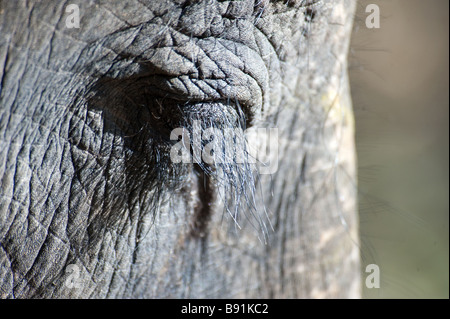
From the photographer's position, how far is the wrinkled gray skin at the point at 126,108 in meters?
1.05

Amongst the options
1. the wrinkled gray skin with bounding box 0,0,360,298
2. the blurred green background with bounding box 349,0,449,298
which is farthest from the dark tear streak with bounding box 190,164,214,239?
the blurred green background with bounding box 349,0,449,298

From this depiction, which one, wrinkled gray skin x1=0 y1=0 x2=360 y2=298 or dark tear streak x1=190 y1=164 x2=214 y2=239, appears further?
dark tear streak x1=190 y1=164 x2=214 y2=239

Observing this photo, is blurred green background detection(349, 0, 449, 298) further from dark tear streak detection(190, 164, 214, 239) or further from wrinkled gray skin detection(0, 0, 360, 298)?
wrinkled gray skin detection(0, 0, 360, 298)

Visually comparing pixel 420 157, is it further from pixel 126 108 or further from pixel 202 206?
pixel 126 108

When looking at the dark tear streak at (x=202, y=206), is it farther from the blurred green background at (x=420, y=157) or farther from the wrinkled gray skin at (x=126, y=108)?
the blurred green background at (x=420, y=157)

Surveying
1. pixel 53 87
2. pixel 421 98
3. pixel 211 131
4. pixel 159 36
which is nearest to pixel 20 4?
pixel 53 87

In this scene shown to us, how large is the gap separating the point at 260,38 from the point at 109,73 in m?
0.31

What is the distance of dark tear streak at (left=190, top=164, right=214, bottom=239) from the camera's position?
134cm

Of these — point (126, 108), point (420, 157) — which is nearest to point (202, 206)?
point (126, 108)

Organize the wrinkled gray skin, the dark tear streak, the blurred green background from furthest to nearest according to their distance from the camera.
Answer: the blurred green background < the dark tear streak < the wrinkled gray skin

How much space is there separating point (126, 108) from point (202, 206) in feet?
1.31

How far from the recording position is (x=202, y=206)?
1409mm

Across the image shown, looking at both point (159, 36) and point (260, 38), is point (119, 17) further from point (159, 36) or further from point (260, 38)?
point (260, 38)

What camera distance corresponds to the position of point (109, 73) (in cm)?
107
